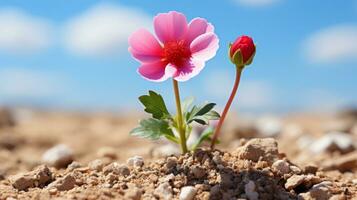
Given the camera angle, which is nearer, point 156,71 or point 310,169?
point 156,71

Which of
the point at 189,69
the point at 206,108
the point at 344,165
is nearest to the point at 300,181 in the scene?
the point at 206,108

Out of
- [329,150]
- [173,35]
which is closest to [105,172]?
[173,35]

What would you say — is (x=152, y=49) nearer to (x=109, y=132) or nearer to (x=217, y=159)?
(x=217, y=159)

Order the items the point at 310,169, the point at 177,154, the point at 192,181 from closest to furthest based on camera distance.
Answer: the point at 192,181 → the point at 310,169 → the point at 177,154

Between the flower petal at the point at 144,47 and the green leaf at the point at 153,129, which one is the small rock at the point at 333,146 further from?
the flower petal at the point at 144,47

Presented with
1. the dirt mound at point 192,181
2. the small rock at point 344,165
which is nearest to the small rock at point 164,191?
the dirt mound at point 192,181

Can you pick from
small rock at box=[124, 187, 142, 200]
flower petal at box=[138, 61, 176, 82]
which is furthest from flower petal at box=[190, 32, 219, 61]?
small rock at box=[124, 187, 142, 200]

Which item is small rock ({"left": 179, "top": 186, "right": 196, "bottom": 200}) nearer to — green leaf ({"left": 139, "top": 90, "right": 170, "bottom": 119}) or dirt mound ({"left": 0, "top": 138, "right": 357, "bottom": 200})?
dirt mound ({"left": 0, "top": 138, "right": 357, "bottom": 200})

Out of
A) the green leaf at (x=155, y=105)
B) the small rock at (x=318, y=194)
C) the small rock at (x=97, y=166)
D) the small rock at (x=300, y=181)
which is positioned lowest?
the small rock at (x=318, y=194)

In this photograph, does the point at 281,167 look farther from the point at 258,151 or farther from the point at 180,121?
the point at 180,121
